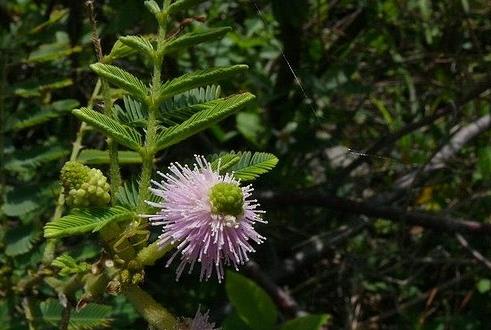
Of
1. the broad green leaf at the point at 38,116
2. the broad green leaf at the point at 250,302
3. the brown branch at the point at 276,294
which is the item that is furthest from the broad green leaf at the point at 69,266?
the brown branch at the point at 276,294

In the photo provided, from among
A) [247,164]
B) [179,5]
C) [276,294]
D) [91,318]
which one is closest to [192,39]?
[179,5]

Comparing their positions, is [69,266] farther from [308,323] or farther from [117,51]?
[308,323]

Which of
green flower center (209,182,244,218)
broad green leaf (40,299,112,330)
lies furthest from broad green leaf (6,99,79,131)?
green flower center (209,182,244,218)

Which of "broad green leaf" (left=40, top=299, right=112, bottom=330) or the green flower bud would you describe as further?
"broad green leaf" (left=40, top=299, right=112, bottom=330)

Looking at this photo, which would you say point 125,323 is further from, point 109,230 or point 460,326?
point 460,326

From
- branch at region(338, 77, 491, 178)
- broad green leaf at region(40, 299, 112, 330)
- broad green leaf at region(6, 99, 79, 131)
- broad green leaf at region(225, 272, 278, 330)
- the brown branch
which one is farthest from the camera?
branch at region(338, 77, 491, 178)

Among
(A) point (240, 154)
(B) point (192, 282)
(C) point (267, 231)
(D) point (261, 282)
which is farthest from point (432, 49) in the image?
(A) point (240, 154)

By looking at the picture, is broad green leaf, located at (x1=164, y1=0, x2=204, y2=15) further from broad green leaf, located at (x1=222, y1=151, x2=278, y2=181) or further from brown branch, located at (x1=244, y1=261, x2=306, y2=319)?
brown branch, located at (x1=244, y1=261, x2=306, y2=319)
